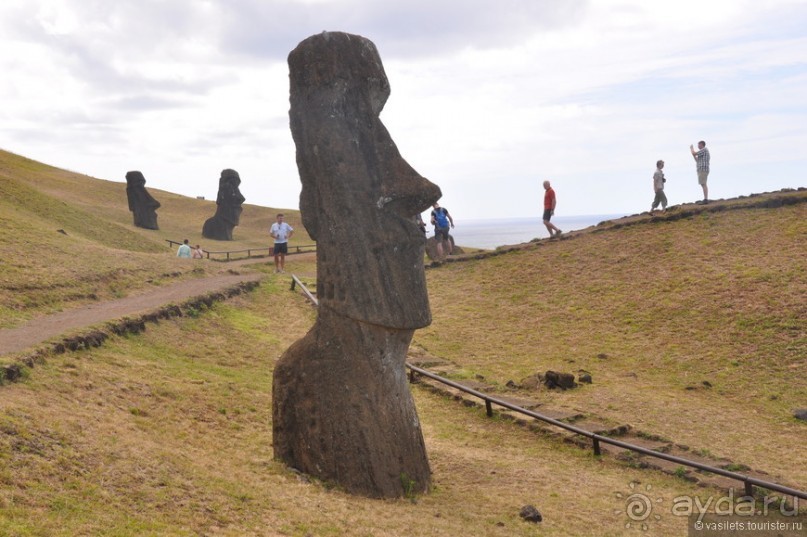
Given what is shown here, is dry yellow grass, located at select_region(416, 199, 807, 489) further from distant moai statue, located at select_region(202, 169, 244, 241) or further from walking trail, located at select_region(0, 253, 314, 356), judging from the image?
distant moai statue, located at select_region(202, 169, 244, 241)

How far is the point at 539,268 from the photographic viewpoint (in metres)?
24.5

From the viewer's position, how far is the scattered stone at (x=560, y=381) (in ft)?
50.1

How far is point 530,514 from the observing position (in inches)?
345

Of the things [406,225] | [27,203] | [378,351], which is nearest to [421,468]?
[378,351]

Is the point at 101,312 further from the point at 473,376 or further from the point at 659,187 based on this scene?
the point at 659,187

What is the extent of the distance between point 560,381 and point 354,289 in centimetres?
715

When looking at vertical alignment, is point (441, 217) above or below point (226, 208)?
below

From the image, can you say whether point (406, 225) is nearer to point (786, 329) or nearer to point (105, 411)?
point (105, 411)

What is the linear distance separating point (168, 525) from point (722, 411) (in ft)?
32.5

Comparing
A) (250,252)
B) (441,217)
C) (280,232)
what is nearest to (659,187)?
(441,217)

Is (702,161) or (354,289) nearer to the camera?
(354,289)

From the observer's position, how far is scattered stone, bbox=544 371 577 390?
15273 mm

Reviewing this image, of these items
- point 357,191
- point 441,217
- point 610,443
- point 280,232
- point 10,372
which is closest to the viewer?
point 357,191

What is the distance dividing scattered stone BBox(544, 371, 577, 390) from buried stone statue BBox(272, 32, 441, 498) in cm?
616
